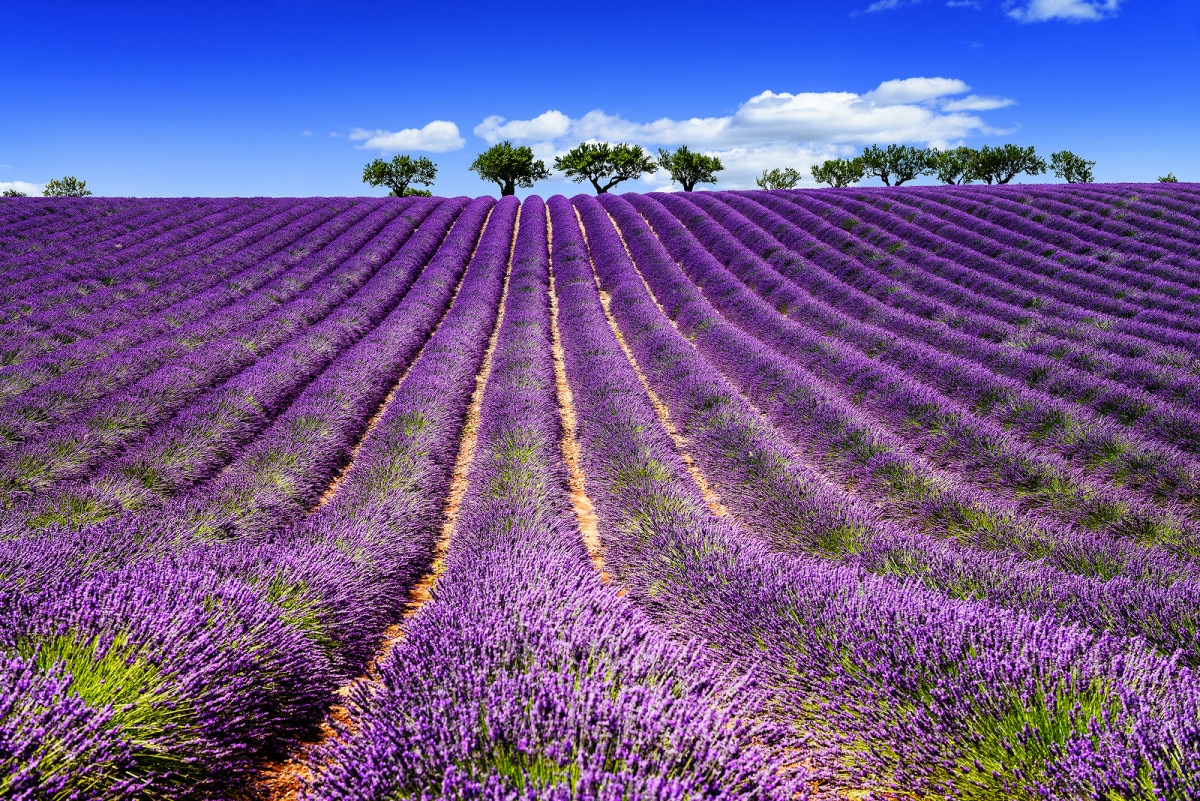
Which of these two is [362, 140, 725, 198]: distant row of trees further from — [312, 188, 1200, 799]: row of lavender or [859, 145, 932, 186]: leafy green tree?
[312, 188, 1200, 799]: row of lavender

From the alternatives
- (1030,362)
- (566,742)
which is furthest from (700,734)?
(1030,362)

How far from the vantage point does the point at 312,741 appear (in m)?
2.25

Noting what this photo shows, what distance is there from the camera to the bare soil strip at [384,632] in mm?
1958

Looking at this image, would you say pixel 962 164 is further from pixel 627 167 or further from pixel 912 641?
pixel 912 641

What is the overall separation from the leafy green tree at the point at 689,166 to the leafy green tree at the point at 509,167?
28.7ft

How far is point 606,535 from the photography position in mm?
4148

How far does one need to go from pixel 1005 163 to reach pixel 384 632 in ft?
156

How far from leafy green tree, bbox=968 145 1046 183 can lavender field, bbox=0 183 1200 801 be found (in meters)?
31.7

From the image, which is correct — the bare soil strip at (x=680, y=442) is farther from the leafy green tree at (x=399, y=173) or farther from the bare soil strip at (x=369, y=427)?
the leafy green tree at (x=399, y=173)

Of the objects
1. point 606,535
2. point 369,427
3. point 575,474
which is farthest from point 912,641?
point 369,427

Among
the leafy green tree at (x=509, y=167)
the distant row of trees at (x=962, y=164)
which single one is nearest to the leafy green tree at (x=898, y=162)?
the distant row of trees at (x=962, y=164)

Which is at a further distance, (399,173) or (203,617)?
(399,173)

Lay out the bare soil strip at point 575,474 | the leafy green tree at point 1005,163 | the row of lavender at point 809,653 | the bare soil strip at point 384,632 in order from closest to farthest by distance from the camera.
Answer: the row of lavender at point 809,653 → the bare soil strip at point 384,632 → the bare soil strip at point 575,474 → the leafy green tree at point 1005,163

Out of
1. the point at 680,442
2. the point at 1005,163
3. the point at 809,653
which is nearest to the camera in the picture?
the point at 809,653
